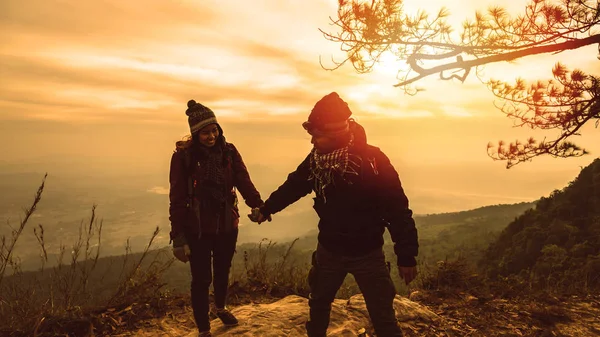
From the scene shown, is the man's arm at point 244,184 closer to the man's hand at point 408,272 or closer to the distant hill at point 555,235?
the man's hand at point 408,272

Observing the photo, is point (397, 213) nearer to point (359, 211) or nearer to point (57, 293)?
point (359, 211)

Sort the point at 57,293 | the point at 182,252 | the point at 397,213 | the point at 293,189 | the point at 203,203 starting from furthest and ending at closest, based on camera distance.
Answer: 1. the point at 57,293
2. the point at 203,203
3. the point at 182,252
4. the point at 293,189
5. the point at 397,213

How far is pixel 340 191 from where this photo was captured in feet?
8.13

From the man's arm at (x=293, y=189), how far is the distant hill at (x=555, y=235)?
9.68 m

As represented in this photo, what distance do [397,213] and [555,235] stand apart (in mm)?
15144

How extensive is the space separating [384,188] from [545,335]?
277cm

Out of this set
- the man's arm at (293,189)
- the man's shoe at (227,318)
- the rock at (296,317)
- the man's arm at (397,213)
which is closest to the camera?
the man's arm at (397,213)

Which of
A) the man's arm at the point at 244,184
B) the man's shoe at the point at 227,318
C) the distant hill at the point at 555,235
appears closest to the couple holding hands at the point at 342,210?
the man's arm at the point at 244,184

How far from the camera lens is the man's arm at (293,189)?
9.14 ft

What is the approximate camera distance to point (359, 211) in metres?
2.45

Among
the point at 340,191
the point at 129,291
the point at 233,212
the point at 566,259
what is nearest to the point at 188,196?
the point at 233,212

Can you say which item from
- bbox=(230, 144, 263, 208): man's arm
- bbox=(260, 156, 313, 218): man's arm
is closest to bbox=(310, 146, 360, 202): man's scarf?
bbox=(260, 156, 313, 218): man's arm

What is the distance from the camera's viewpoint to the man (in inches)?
94.4

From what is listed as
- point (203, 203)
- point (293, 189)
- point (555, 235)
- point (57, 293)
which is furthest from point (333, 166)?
point (555, 235)
